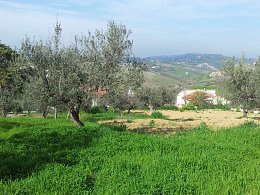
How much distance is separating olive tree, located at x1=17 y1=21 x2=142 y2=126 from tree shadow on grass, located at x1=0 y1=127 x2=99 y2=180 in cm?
263

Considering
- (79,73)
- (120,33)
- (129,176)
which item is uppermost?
(120,33)

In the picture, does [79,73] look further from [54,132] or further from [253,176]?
[253,176]

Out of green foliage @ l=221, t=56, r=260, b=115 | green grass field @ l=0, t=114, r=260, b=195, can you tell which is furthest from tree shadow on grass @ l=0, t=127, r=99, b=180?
green foliage @ l=221, t=56, r=260, b=115

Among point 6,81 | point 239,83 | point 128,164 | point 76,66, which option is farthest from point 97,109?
point 128,164

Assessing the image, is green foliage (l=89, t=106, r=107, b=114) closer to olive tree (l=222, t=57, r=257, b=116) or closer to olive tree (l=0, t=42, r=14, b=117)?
olive tree (l=0, t=42, r=14, b=117)

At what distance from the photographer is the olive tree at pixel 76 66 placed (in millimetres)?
21969

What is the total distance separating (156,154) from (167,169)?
271 cm

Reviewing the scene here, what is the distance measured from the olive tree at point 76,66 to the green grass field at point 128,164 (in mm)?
3545

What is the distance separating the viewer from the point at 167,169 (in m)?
11.6

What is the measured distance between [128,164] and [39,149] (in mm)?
5237

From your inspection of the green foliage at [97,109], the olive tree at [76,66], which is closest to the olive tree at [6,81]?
the green foliage at [97,109]

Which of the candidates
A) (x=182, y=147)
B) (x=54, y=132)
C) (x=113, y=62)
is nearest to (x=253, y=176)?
(x=182, y=147)

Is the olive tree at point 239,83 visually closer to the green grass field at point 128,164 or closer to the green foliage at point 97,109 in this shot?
the green grass field at point 128,164

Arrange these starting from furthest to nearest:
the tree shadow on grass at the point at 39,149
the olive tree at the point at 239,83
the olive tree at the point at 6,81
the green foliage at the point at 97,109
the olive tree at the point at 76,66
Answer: the green foliage at the point at 97,109 → the olive tree at the point at 6,81 → the olive tree at the point at 239,83 → the olive tree at the point at 76,66 → the tree shadow on grass at the point at 39,149
